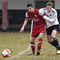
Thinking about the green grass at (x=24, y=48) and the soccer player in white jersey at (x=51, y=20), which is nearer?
the green grass at (x=24, y=48)

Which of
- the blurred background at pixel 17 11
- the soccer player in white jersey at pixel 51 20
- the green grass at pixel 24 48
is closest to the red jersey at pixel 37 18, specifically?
the soccer player in white jersey at pixel 51 20

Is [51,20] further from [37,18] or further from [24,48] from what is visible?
[24,48]

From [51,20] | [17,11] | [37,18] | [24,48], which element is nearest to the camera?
[37,18]

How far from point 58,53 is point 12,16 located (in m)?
15.6

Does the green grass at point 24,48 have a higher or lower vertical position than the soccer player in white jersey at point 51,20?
lower

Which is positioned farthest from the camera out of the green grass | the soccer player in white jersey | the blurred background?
the blurred background

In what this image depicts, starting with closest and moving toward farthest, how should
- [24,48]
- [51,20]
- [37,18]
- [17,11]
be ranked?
[37,18], [51,20], [24,48], [17,11]

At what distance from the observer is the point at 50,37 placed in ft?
33.8

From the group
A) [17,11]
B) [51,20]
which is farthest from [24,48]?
[17,11]

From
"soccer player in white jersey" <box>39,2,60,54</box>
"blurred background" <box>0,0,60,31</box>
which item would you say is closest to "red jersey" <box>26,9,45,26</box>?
"soccer player in white jersey" <box>39,2,60,54</box>

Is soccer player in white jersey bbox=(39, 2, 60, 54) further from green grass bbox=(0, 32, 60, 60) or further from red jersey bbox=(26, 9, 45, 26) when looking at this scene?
green grass bbox=(0, 32, 60, 60)

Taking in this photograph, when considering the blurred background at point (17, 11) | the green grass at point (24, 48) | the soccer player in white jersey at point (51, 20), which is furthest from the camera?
the blurred background at point (17, 11)

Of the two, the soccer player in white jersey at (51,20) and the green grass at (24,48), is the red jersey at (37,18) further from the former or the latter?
the green grass at (24,48)

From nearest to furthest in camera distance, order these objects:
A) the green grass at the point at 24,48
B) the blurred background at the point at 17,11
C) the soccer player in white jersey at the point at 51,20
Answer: the green grass at the point at 24,48 < the soccer player in white jersey at the point at 51,20 < the blurred background at the point at 17,11
